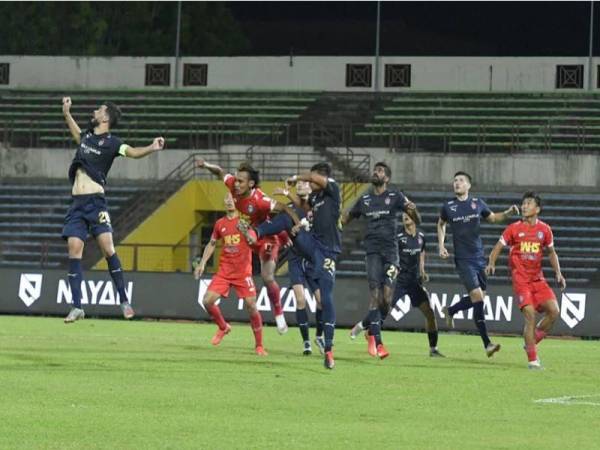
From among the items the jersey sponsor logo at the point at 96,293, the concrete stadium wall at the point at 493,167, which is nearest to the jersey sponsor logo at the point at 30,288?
the jersey sponsor logo at the point at 96,293

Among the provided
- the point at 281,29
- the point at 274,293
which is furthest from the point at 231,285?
the point at 281,29

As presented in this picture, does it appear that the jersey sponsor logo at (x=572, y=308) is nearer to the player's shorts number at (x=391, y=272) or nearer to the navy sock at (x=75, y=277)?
the player's shorts number at (x=391, y=272)

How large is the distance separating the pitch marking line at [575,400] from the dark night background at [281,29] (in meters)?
37.1

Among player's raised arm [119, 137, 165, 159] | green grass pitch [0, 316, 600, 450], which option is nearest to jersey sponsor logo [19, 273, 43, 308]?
green grass pitch [0, 316, 600, 450]

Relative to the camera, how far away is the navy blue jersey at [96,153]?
19156 mm

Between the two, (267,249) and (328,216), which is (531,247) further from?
(267,249)

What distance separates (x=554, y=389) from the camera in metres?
16.9

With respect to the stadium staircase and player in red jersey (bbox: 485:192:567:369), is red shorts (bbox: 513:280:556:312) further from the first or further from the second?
the stadium staircase

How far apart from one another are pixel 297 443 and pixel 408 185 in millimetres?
29189

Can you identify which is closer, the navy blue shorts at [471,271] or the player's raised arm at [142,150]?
the player's raised arm at [142,150]

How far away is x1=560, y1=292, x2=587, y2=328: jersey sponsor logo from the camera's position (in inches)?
1220

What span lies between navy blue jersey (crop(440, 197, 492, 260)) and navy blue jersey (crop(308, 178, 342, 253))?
3100 millimetres

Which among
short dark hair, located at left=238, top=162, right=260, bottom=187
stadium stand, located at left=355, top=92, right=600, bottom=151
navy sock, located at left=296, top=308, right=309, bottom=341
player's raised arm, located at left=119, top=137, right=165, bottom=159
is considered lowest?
navy sock, located at left=296, top=308, right=309, bottom=341

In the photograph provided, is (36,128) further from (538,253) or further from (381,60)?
(538,253)
